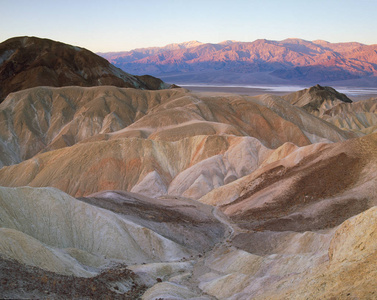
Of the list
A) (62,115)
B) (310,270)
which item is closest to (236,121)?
(62,115)

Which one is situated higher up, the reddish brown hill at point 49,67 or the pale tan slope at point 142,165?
the reddish brown hill at point 49,67

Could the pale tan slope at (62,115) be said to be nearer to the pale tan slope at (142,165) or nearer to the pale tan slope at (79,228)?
the pale tan slope at (142,165)

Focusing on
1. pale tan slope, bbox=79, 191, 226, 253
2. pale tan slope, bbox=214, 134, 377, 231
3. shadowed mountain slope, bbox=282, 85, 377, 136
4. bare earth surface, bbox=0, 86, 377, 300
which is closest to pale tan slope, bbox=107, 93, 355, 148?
bare earth surface, bbox=0, 86, 377, 300

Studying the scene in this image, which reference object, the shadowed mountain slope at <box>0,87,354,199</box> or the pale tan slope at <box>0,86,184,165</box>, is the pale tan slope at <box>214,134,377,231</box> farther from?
the pale tan slope at <box>0,86,184,165</box>

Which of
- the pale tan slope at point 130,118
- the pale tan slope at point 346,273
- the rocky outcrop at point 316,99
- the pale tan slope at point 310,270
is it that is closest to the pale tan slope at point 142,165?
the pale tan slope at point 130,118

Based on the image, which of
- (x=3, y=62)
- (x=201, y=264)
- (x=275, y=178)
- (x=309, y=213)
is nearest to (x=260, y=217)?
(x=309, y=213)

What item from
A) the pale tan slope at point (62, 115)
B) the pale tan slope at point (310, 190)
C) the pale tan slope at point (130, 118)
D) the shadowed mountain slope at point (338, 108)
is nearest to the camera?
the pale tan slope at point (310, 190)

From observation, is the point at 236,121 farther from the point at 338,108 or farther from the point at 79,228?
the point at 338,108

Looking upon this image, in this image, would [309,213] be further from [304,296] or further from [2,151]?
[2,151]
